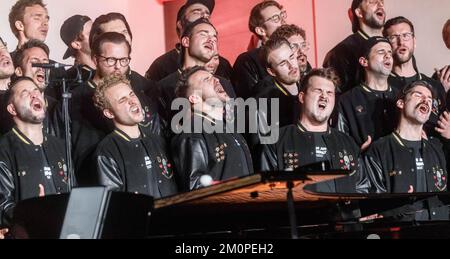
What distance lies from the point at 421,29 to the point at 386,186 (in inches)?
36.5

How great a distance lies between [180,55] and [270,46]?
1.46 feet

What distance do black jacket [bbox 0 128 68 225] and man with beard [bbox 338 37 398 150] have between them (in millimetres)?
1429

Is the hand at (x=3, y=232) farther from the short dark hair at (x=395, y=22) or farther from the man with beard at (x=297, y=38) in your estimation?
the short dark hair at (x=395, y=22)

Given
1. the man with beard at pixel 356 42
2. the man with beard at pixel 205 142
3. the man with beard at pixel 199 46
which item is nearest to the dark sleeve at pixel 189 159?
the man with beard at pixel 205 142

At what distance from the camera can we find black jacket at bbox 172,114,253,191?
4.16 metres

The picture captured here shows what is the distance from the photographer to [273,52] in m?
4.67

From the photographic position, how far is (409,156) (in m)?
4.64

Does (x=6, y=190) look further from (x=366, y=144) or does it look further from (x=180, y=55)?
(x=366, y=144)

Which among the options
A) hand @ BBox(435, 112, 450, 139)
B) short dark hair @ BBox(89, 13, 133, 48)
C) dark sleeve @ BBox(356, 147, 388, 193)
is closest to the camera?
short dark hair @ BBox(89, 13, 133, 48)

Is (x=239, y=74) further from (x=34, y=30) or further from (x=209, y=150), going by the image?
(x=34, y=30)

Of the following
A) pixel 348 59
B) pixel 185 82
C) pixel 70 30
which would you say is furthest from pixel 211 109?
pixel 348 59

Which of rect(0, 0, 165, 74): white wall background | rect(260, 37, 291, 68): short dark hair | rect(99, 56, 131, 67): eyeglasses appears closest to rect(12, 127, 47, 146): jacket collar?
rect(0, 0, 165, 74): white wall background

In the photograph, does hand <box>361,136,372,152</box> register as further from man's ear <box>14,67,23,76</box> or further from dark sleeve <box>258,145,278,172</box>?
man's ear <box>14,67,23,76</box>
